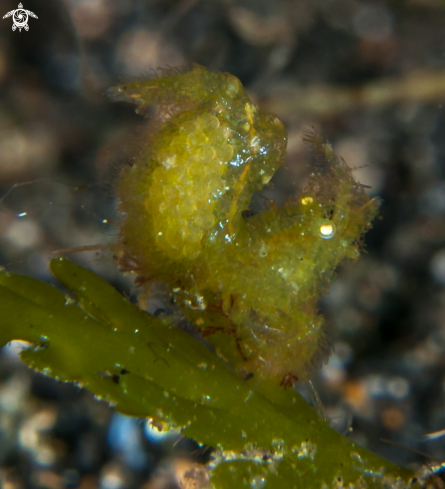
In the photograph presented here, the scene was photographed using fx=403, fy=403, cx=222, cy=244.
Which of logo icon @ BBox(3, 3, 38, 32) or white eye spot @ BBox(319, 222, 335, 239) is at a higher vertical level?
logo icon @ BBox(3, 3, 38, 32)

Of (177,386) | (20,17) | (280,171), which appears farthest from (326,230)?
(20,17)

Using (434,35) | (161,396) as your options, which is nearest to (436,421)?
(161,396)

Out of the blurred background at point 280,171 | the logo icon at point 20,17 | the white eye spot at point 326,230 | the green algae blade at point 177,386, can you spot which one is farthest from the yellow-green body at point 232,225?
the logo icon at point 20,17

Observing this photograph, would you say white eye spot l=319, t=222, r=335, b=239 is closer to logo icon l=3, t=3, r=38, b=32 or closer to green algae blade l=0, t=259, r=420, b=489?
green algae blade l=0, t=259, r=420, b=489

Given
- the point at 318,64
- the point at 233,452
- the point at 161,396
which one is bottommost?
the point at 233,452

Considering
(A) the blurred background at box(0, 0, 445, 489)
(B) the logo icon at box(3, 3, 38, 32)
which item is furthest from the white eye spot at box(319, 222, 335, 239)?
(B) the logo icon at box(3, 3, 38, 32)

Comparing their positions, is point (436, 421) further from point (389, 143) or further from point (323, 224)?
point (389, 143)
